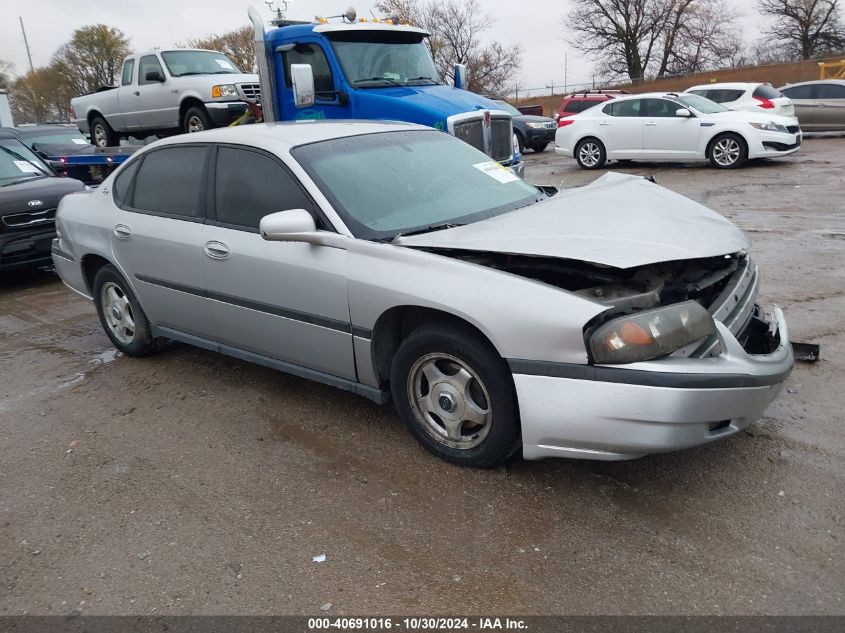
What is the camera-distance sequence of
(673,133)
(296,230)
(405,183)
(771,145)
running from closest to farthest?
(296,230), (405,183), (771,145), (673,133)

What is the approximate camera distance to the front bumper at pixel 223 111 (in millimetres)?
10094

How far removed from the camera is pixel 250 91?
1045 centimetres

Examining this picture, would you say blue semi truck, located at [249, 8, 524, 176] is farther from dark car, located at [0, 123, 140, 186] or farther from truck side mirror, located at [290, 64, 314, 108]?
dark car, located at [0, 123, 140, 186]

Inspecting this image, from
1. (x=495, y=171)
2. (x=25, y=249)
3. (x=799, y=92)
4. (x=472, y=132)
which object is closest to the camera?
(x=495, y=171)

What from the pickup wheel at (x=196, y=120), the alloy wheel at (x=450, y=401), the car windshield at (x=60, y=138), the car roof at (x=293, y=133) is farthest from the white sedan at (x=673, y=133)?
the alloy wheel at (x=450, y=401)

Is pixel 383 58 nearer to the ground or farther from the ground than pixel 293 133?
farther from the ground

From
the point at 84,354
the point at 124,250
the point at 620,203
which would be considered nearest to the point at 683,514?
the point at 620,203

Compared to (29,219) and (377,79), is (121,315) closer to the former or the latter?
(29,219)

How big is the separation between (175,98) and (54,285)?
13.0 feet

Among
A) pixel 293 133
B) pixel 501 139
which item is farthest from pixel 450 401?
pixel 501 139

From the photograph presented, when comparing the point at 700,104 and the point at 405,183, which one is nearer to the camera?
the point at 405,183

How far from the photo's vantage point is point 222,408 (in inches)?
167

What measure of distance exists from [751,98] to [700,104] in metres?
2.66

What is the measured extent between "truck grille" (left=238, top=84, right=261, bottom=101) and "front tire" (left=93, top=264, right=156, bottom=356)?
5.89 metres
